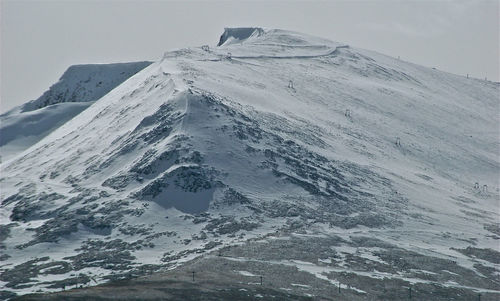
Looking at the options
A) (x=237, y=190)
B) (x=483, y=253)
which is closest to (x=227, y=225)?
(x=237, y=190)

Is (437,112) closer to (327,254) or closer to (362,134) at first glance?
(362,134)

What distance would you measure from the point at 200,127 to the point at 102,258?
36.7 m

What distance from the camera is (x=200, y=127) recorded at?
422 ft

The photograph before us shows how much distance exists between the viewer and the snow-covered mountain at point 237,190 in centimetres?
9744

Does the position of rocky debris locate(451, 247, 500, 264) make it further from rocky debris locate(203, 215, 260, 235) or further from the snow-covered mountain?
rocky debris locate(203, 215, 260, 235)

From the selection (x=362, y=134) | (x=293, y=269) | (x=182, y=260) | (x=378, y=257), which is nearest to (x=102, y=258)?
(x=182, y=260)

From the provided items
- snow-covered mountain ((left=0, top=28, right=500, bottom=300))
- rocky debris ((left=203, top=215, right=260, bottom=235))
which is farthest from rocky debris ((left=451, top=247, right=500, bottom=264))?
rocky debris ((left=203, top=215, right=260, bottom=235))

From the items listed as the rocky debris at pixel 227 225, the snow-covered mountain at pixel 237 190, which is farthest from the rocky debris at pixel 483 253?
the rocky debris at pixel 227 225

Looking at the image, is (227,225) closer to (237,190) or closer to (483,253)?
(237,190)

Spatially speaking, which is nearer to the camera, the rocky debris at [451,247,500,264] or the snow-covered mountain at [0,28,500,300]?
the snow-covered mountain at [0,28,500,300]

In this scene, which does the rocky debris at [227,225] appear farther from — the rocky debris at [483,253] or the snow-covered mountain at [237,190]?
the rocky debris at [483,253]

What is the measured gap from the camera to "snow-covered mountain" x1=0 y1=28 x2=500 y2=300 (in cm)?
9744

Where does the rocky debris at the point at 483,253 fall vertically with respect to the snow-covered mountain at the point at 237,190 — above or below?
below

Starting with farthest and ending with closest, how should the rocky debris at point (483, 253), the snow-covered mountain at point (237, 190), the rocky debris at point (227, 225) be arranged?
the rocky debris at point (483, 253), the rocky debris at point (227, 225), the snow-covered mountain at point (237, 190)
